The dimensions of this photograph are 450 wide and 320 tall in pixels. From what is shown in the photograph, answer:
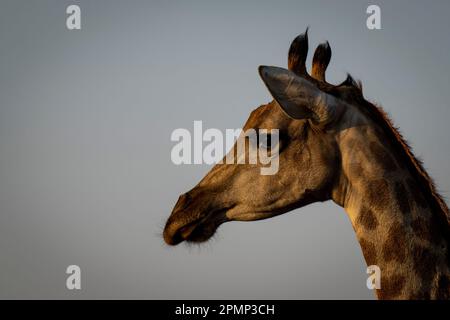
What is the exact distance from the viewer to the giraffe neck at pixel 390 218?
6418 millimetres

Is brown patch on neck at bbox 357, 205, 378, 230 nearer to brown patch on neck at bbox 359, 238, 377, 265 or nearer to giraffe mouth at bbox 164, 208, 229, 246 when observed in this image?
brown patch on neck at bbox 359, 238, 377, 265

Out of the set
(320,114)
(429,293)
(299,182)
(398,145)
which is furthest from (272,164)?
(429,293)

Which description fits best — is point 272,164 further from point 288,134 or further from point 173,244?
point 173,244

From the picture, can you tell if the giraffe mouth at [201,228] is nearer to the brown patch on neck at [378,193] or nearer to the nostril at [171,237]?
the nostril at [171,237]

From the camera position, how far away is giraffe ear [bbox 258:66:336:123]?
665 centimetres

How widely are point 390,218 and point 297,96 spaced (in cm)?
160

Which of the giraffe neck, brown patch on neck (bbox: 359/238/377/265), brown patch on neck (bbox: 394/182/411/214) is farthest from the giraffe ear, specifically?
brown patch on neck (bbox: 359/238/377/265)

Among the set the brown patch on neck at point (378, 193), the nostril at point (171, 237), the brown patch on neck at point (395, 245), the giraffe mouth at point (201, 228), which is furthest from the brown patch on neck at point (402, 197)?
the nostril at point (171, 237)

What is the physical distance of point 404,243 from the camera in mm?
6531

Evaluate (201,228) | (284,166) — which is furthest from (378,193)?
(201,228)

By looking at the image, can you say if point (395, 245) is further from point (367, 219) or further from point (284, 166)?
point (284, 166)

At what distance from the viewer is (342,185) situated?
7117 mm

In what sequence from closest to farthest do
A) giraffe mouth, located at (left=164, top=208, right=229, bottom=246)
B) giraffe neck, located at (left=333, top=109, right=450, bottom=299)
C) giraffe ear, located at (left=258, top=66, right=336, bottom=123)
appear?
giraffe neck, located at (left=333, top=109, right=450, bottom=299)
giraffe ear, located at (left=258, top=66, right=336, bottom=123)
giraffe mouth, located at (left=164, top=208, right=229, bottom=246)

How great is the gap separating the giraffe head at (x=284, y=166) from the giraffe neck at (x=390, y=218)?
241 mm
